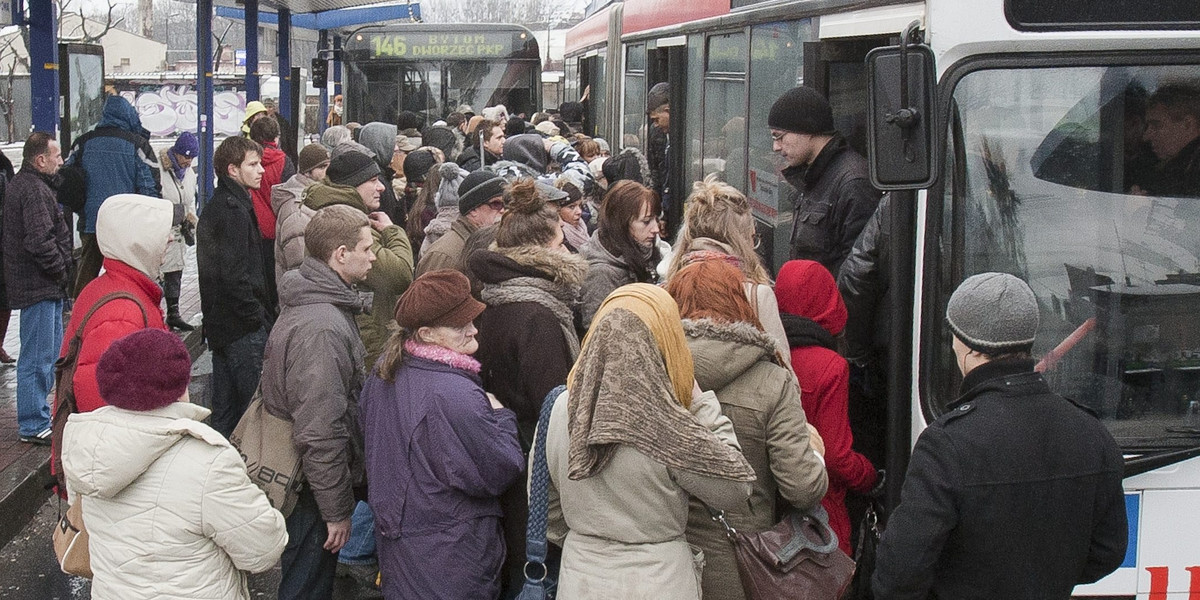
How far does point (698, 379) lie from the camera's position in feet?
11.4

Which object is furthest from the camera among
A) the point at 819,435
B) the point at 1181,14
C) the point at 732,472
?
the point at 819,435

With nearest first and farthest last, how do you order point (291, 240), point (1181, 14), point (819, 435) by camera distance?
1. point (1181, 14)
2. point (819, 435)
3. point (291, 240)

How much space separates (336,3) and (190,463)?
566 inches

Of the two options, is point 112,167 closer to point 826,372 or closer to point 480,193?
point 480,193

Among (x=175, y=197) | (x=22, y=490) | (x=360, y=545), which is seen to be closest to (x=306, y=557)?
(x=360, y=545)

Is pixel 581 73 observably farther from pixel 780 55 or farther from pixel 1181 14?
pixel 1181 14

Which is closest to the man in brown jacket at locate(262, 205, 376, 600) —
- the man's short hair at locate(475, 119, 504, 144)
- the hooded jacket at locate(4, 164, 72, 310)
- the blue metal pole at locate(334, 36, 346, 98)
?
the hooded jacket at locate(4, 164, 72, 310)

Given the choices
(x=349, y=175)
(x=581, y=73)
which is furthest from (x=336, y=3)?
(x=349, y=175)

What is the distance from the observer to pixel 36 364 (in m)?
6.94

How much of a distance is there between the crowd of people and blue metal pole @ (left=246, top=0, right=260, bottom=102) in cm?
1008

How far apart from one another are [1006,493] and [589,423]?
1.01 metres

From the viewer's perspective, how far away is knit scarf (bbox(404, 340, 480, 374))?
3.79m

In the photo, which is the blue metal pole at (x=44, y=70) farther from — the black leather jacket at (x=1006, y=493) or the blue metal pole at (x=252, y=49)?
the black leather jacket at (x=1006, y=493)

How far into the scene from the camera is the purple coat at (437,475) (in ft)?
12.2
